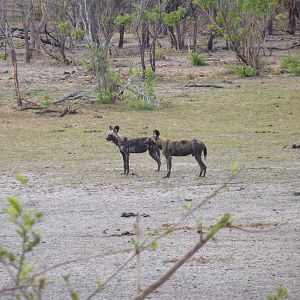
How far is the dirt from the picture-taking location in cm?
761

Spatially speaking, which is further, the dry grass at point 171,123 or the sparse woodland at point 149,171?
the dry grass at point 171,123

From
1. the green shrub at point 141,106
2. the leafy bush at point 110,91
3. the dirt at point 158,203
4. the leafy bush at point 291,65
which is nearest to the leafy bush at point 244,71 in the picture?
the leafy bush at point 291,65

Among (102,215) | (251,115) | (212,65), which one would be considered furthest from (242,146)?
(212,65)

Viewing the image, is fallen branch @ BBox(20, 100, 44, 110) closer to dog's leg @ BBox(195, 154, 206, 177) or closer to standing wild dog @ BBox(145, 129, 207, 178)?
standing wild dog @ BBox(145, 129, 207, 178)

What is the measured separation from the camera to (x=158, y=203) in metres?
→ 11.2

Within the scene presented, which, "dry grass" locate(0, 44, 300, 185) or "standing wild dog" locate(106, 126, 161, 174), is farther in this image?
"dry grass" locate(0, 44, 300, 185)

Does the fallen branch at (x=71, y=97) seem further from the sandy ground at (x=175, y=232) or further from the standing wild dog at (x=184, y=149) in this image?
the standing wild dog at (x=184, y=149)

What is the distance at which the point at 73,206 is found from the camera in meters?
11.2

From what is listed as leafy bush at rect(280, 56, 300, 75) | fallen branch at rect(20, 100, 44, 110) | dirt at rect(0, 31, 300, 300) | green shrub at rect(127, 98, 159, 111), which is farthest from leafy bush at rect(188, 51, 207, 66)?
fallen branch at rect(20, 100, 44, 110)

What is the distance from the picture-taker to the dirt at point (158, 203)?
761 cm

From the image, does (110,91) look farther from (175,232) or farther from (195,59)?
(175,232)

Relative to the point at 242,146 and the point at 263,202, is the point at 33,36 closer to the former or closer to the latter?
the point at 242,146

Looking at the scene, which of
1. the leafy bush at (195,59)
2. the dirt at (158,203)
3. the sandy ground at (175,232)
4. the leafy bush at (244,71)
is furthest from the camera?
the leafy bush at (195,59)

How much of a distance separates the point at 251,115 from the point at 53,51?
16859 mm
